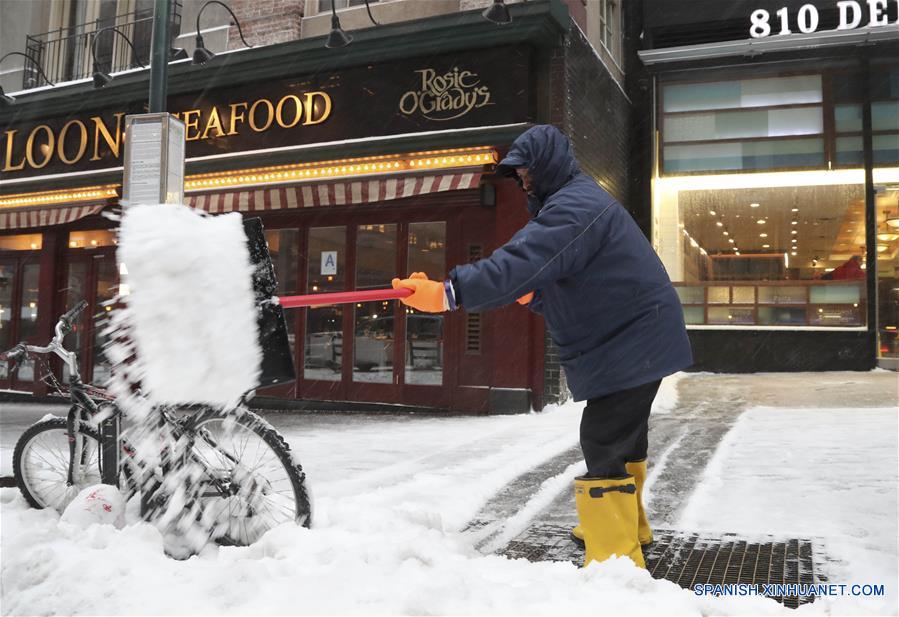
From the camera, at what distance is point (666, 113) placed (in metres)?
14.7

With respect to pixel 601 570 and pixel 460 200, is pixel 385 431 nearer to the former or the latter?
pixel 460 200

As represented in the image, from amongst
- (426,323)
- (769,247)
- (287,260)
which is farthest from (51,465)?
(769,247)

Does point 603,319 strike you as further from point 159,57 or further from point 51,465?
point 159,57

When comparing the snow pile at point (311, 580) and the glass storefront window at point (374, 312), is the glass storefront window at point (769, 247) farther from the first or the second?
the snow pile at point (311, 580)

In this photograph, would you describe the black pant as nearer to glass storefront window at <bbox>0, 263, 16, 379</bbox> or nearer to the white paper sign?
the white paper sign

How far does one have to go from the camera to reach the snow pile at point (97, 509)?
11.9 feet

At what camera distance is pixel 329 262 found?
36.1ft

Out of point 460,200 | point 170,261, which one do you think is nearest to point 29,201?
point 460,200

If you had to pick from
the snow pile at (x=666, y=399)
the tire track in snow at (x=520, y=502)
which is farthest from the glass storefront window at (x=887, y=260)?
the tire track in snow at (x=520, y=502)

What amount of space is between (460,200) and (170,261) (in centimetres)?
701

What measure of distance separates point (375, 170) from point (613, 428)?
7724 millimetres

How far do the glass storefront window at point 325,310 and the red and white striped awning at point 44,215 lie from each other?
13.0 feet

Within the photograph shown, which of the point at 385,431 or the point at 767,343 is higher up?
the point at 767,343

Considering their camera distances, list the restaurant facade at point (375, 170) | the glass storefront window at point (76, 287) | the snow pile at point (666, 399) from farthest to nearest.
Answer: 1. the glass storefront window at point (76, 287)
2. the restaurant facade at point (375, 170)
3. the snow pile at point (666, 399)
